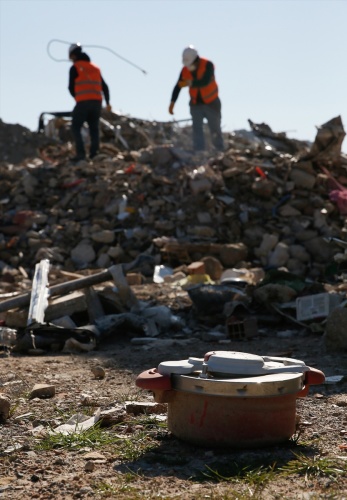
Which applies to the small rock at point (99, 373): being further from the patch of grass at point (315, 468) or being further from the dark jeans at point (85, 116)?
the dark jeans at point (85, 116)

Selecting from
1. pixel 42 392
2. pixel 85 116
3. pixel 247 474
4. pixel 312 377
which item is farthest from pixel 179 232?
pixel 247 474

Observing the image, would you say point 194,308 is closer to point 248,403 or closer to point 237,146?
point 248,403

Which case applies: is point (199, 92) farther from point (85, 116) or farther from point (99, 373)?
point (99, 373)

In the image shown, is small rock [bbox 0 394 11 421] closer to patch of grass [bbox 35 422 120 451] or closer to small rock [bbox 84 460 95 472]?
patch of grass [bbox 35 422 120 451]

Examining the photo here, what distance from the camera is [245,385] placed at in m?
3.06

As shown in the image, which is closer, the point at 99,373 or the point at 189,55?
the point at 99,373

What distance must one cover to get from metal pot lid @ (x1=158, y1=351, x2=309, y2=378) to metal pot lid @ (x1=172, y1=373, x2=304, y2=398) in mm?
38

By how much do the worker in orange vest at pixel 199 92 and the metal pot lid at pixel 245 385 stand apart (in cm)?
1028

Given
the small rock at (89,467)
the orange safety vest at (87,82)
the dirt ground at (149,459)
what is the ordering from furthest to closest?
the orange safety vest at (87,82), the small rock at (89,467), the dirt ground at (149,459)

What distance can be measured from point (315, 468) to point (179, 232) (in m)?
8.73

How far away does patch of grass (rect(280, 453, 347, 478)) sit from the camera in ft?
9.43

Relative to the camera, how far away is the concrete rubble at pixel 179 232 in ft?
24.1

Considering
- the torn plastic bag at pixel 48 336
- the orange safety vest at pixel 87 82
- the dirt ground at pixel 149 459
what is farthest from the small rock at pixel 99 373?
the orange safety vest at pixel 87 82

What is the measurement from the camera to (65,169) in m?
13.7
